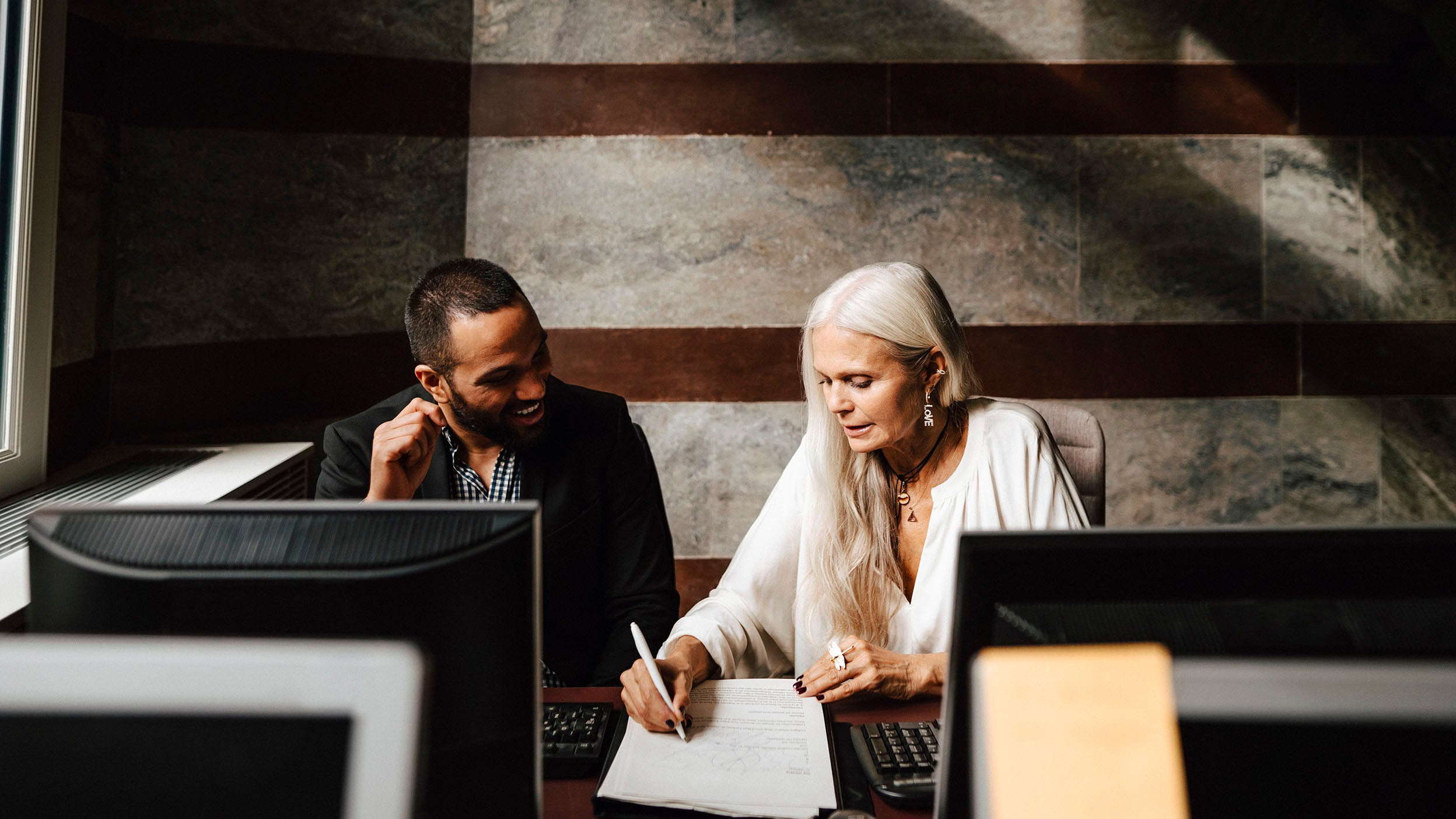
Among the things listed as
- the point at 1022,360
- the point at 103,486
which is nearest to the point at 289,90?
the point at 103,486

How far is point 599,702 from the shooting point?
1358mm

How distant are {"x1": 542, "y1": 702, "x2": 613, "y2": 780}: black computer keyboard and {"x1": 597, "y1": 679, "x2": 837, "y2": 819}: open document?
3 centimetres

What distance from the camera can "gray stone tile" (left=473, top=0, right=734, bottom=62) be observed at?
3.27m

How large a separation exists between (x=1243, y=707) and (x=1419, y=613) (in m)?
0.26

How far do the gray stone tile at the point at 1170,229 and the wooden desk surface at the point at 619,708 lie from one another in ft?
8.25

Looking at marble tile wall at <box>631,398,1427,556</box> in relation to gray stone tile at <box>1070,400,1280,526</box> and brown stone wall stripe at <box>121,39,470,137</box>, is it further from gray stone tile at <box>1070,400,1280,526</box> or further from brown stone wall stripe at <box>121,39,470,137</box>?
brown stone wall stripe at <box>121,39,470,137</box>

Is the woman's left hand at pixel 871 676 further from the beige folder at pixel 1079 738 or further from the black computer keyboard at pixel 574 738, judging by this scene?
the beige folder at pixel 1079 738

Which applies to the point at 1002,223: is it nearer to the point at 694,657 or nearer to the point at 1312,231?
the point at 1312,231

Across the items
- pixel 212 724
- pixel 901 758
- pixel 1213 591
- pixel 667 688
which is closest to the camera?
pixel 212 724

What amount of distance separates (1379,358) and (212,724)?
13.8 feet

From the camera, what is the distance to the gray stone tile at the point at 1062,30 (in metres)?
3.30

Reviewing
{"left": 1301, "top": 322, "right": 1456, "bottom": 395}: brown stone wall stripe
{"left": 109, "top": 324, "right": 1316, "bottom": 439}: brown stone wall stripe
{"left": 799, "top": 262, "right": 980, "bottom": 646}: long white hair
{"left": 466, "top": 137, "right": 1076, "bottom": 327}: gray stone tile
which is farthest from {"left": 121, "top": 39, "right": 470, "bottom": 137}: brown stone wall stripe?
{"left": 1301, "top": 322, "right": 1456, "bottom": 395}: brown stone wall stripe

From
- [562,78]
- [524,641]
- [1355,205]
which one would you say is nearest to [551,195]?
[562,78]

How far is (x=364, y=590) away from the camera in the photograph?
765mm
